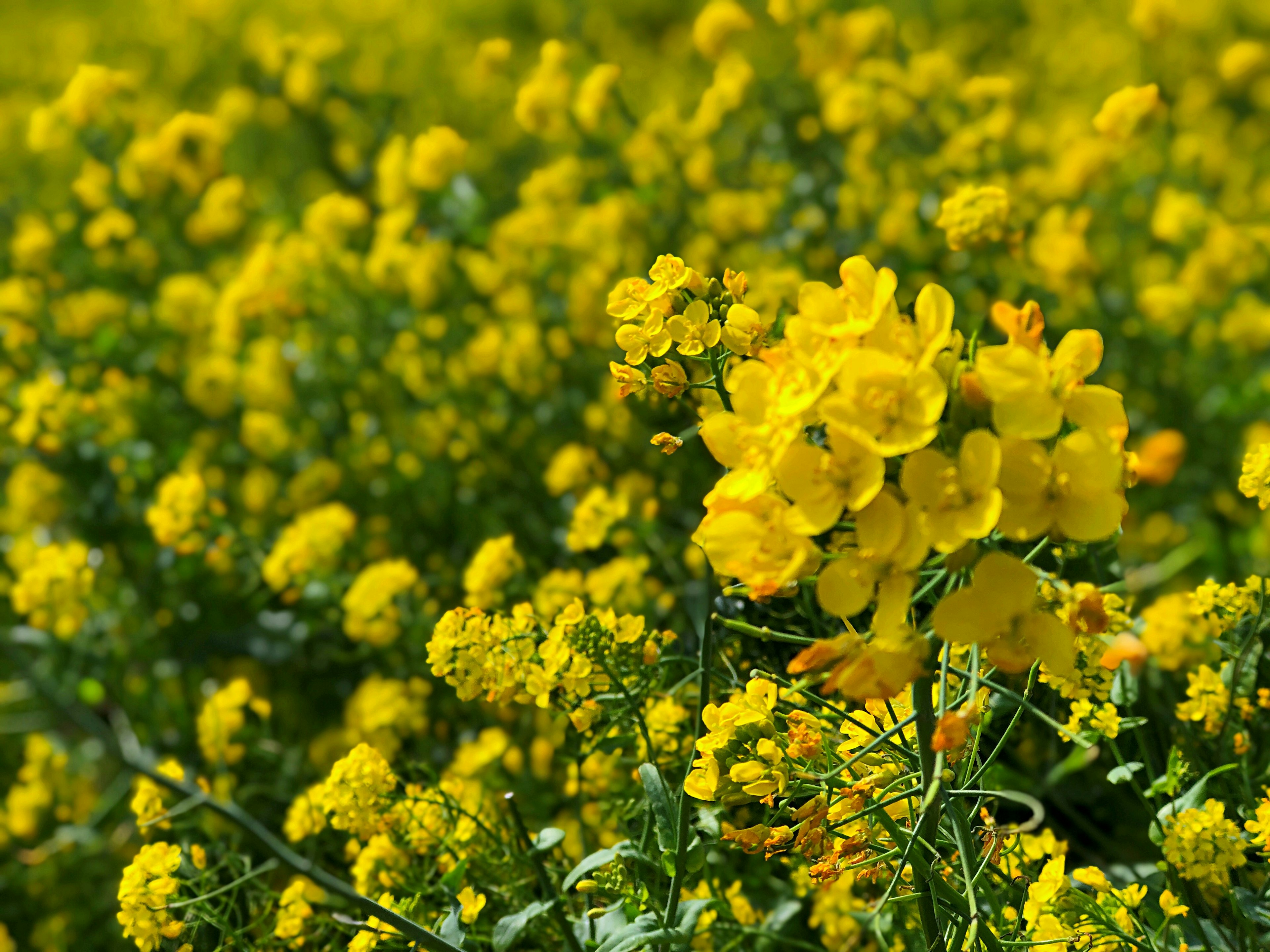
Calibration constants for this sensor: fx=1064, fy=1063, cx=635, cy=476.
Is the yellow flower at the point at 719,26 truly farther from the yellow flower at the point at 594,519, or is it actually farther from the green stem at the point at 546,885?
the green stem at the point at 546,885

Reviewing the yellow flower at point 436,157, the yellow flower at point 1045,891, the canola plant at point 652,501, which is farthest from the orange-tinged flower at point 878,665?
the yellow flower at point 436,157

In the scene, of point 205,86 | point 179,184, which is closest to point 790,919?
point 179,184

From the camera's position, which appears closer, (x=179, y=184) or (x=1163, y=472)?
(x=1163, y=472)

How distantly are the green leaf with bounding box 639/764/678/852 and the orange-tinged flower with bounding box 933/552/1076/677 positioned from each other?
0.43 meters

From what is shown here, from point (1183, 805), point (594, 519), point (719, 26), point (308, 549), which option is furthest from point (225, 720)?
point (719, 26)

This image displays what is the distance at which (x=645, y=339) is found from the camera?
112cm

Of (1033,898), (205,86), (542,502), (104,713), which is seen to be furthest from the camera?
(205,86)

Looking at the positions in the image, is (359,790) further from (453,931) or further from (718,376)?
(718,376)

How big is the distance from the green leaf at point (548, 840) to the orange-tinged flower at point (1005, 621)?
0.63 meters

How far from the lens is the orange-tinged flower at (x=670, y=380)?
43.7 inches

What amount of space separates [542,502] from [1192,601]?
1516mm

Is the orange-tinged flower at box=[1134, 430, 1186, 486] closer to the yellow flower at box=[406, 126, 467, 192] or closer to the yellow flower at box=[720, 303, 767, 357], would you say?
the yellow flower at box=[720, 303, 767, 357]

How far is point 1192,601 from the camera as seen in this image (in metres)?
1.36

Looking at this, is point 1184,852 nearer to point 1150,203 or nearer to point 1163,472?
point 1163,472
